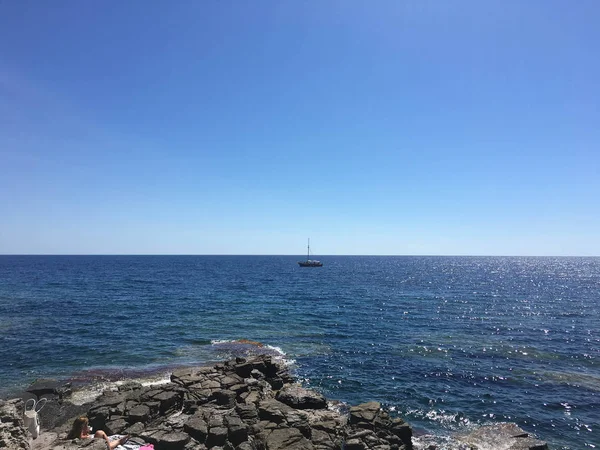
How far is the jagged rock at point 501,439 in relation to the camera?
20.4m

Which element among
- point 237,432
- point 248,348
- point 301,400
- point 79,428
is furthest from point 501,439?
point 248,348

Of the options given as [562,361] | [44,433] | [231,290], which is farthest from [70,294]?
[562,361]

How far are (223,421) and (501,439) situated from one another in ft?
57.9

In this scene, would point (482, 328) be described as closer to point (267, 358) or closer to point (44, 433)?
point (267, 358)

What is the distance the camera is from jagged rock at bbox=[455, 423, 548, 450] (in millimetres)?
20422

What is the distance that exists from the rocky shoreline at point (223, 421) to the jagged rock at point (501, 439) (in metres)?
0.06

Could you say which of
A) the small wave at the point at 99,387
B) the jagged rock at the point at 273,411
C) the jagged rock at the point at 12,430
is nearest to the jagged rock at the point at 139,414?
the jagged rock at the point at 12,430

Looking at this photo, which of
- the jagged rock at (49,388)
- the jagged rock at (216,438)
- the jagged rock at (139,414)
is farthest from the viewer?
the jagged rock at (49,388)

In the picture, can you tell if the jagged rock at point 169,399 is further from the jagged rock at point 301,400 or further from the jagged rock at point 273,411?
the jagged rock at point 301,400

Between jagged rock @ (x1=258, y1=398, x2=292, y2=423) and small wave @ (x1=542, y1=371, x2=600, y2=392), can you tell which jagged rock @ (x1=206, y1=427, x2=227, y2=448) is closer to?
jagged rock @ (x1=258, y1=398, x2=292, y2=423)

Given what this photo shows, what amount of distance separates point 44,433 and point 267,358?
1582 cm

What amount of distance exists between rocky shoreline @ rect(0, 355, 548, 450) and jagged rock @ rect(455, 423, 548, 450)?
6cm

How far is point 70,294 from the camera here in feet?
259

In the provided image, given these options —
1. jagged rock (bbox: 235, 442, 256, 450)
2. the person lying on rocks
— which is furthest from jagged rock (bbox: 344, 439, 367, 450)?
the person lying on rocks
